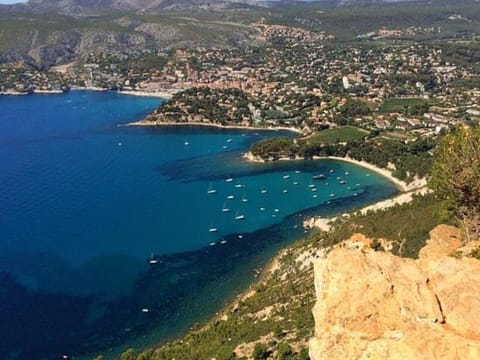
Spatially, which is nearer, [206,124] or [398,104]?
[206,124]

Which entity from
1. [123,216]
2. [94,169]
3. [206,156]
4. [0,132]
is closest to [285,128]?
[206,156]

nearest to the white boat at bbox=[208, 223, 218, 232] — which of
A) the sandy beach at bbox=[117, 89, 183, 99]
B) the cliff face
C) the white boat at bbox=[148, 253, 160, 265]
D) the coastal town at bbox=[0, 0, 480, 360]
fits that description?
the coastal town at bbox=[0, 0, 480, 360]

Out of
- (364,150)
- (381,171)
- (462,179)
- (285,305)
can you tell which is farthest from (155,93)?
(462,179)

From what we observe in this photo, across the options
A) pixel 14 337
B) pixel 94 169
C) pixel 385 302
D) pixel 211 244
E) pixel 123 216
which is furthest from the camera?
pixel 94 169

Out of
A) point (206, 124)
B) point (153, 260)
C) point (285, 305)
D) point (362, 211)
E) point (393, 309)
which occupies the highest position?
point (393, 309)

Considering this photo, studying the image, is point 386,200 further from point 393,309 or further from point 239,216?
point 393,309

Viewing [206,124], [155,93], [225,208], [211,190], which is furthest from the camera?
[155,93]

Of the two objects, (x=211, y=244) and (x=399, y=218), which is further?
(x=211, y=244)

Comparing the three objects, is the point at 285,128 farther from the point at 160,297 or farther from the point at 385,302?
the point at 385,302

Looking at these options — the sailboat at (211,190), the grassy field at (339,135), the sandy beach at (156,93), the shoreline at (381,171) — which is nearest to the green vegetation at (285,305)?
the shoreline at (381,171)
